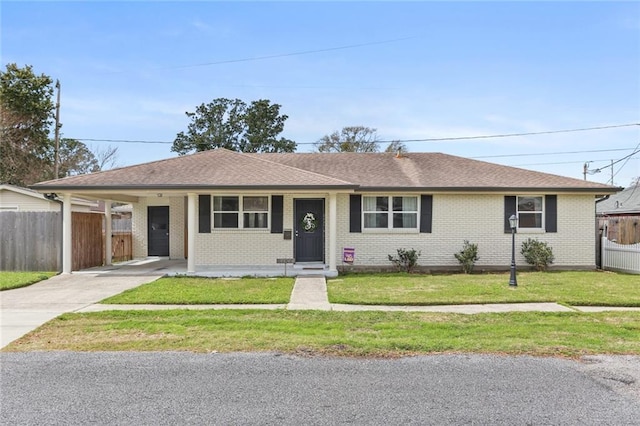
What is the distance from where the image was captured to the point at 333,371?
493cm

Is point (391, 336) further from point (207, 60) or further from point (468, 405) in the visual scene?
point (207, 60)

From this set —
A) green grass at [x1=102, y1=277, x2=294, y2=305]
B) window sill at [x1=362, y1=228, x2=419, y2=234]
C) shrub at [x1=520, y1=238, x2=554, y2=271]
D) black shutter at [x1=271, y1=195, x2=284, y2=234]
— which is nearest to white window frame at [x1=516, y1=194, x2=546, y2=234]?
shrub at [x1=520, y1=238, x2=554, y2=271]

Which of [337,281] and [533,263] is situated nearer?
[337,281]

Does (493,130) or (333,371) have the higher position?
(493,130)

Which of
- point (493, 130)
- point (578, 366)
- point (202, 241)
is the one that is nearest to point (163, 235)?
point (202, 241)

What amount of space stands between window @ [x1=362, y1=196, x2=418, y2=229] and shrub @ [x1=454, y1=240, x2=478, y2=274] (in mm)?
1628

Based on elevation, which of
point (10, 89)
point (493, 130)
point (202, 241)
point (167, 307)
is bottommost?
point (167, 307)

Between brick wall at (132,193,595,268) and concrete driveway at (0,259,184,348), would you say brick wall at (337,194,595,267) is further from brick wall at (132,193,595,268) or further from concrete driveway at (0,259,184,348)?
concrete driveway at (0,259,184,348)

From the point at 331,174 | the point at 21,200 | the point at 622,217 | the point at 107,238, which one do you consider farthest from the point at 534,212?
the point at 21,200

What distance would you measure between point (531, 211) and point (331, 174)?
6644 millimetres

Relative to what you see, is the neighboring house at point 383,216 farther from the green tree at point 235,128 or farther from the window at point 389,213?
the green tree at point 235,128

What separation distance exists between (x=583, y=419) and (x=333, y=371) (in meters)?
2.36

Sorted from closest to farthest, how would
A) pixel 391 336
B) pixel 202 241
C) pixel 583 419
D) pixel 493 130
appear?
pixel 583 419 < pixel 391 336 < pixel 202 241 < pixel 493 130

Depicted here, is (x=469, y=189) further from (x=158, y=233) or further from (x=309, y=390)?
(x=158, y=233)
